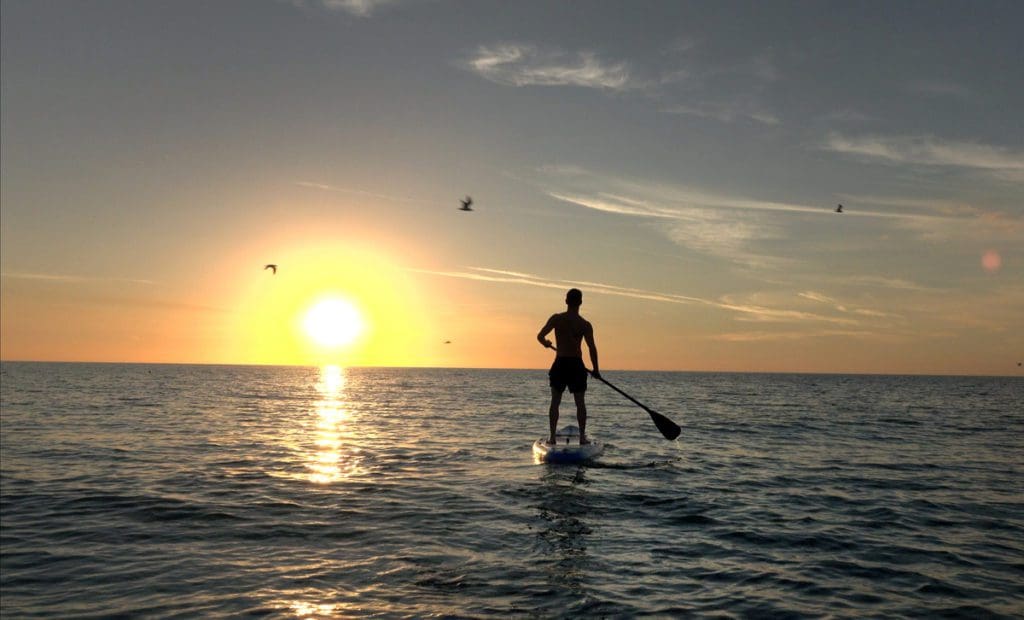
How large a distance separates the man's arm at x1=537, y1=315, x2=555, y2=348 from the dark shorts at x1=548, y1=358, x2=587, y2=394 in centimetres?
51

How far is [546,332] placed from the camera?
14.9m

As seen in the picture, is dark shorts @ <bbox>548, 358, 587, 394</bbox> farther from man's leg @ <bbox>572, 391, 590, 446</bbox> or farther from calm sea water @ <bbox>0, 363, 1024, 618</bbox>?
calm sea water @ <bbox>0, 363, 1024, 618</bbox>

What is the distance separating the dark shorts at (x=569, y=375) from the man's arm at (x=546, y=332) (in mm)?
512

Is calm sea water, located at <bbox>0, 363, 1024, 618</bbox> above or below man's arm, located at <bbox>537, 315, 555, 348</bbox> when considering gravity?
below

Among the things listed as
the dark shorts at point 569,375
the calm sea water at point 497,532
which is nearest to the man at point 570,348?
the dark shorts at point 569,375

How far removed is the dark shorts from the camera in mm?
15078

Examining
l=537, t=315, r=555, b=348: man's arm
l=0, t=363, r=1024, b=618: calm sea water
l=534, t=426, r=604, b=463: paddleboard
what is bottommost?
l=0, t=363, r=1024, b=618: calm sea water

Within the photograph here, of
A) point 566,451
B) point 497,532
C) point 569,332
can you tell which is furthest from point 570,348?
point 497,532

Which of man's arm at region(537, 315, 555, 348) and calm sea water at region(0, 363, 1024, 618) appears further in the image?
man's arm at region(537, 315, 555, 348)

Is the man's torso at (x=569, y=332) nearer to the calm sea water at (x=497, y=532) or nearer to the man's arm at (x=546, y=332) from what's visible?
the man's arm at (x=546, y=332)

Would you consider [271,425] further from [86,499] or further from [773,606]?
[773,606]

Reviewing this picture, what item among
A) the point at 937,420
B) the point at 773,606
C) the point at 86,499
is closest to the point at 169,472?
the point at 86,499

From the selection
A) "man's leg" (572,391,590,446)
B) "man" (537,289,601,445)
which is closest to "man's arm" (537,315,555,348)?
"man" (537,289,601,445)

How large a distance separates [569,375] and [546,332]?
109cm
